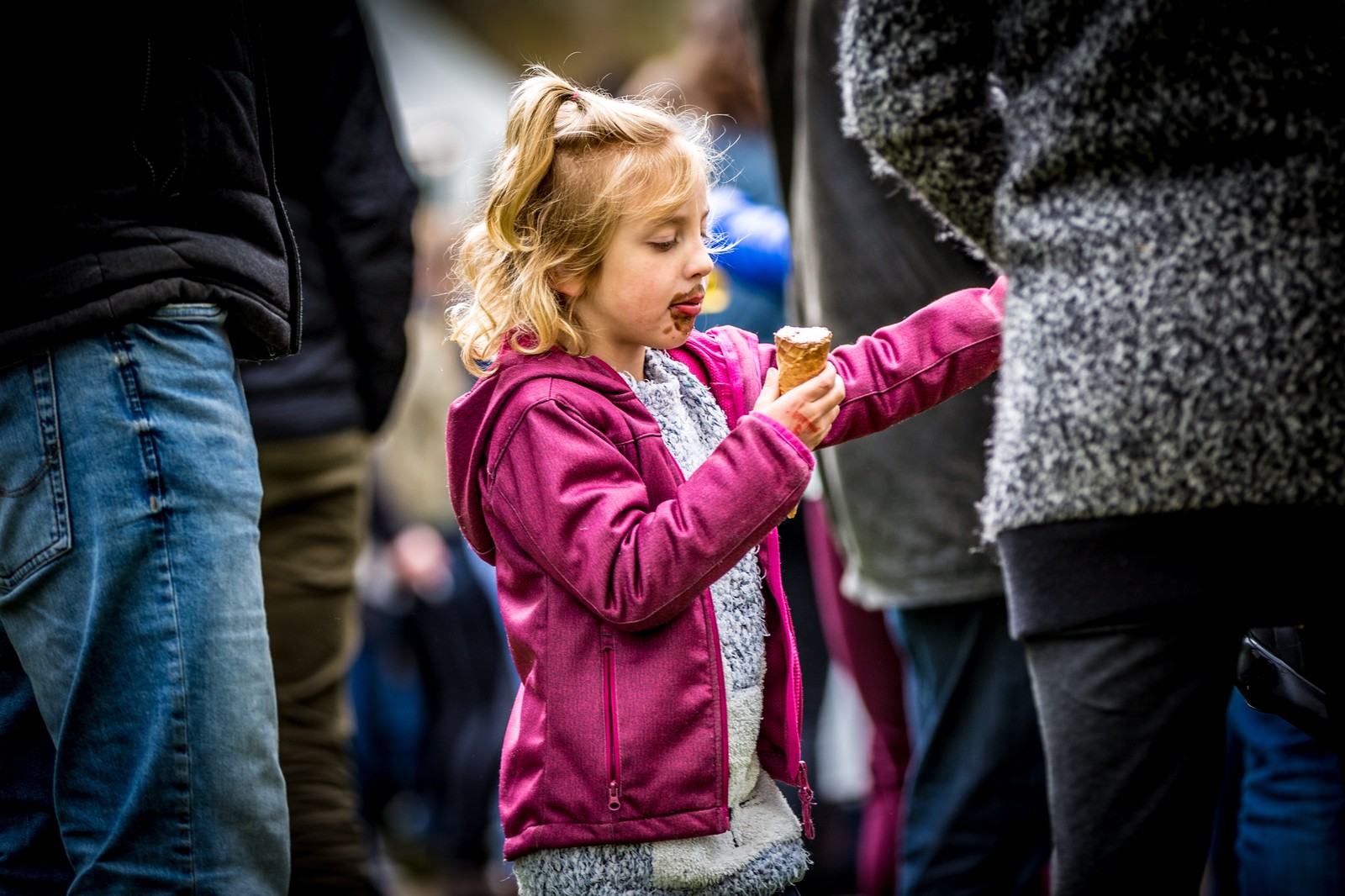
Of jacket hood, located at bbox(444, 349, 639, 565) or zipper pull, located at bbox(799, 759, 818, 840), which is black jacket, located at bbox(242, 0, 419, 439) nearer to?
jacket hood, located at bbox(444, 349, 639, 565)

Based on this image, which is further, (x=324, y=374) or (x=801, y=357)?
(x=324, y=374)

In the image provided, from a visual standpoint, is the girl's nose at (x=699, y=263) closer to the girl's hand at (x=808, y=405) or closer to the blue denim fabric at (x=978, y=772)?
the girl's hand at (x=808, y=405)

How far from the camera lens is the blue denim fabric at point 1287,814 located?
6.84ft

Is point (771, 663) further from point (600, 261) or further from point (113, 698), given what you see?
point (113, 698)

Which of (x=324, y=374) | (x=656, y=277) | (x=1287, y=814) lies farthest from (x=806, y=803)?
(x=324, y=374)

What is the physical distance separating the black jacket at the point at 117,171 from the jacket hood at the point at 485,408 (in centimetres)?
34

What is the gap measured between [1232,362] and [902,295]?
43.8 inches

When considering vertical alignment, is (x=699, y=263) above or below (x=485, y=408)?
above

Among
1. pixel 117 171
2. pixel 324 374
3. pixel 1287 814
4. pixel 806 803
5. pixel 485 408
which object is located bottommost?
pixel 1287 814

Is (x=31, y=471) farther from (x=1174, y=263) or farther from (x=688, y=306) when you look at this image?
(x=1174, y=263)

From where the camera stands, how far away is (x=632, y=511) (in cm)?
161

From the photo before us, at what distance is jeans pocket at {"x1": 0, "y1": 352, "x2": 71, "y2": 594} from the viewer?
5.40ft

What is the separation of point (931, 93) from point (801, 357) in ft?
1.16

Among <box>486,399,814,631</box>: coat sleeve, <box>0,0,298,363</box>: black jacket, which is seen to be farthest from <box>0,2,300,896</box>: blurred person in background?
<box>486,399,814,631</box>: coat sleeve
